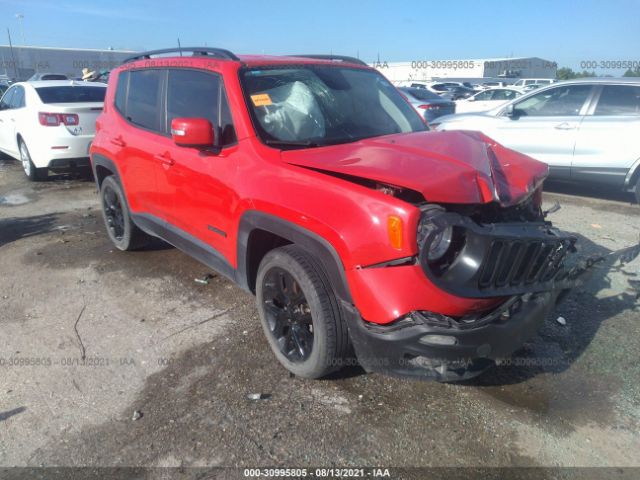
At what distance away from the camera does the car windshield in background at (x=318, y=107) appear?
335 centimetres

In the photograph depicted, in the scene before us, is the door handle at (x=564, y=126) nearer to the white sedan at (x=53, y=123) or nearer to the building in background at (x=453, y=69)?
the white sedan at (x=53, y=123)

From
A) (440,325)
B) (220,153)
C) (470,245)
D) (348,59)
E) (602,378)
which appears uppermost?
(348,59)

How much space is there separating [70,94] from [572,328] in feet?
28.0

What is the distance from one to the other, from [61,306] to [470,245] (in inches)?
136

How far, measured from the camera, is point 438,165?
2.70m

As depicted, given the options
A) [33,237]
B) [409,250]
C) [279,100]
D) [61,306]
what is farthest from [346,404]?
[33,237]

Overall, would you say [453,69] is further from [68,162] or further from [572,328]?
[572,328]

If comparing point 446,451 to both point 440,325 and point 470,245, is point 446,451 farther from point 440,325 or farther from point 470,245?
point 470,245

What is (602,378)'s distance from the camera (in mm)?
3170

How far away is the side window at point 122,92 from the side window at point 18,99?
4.99 metres

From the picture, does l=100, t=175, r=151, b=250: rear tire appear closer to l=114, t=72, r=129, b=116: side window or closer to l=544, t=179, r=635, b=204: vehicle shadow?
l=114, t=72, r=129, b=116: side window

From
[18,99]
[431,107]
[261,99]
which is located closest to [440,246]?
[261,99]

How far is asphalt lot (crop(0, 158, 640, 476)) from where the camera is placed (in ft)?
8.50

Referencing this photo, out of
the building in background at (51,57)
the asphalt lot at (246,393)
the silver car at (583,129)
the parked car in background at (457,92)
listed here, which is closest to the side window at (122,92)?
the asphalt lot at (246,393)
